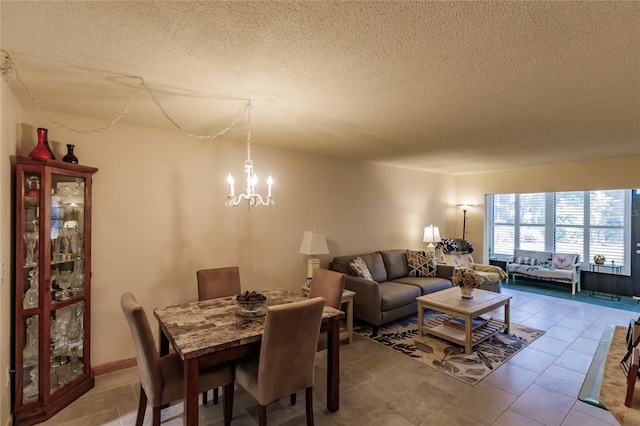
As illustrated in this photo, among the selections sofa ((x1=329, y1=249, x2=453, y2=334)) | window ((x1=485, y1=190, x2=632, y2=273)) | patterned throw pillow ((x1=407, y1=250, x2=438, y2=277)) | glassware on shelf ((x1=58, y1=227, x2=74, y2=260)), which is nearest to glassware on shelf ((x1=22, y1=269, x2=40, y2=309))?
glassware on shelf ((x1=58, y1=227, x2=74, y2=260))

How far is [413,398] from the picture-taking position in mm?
2547

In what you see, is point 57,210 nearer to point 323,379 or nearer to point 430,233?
point 323,379

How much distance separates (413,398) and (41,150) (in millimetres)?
3492

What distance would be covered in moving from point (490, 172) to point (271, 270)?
4.93m

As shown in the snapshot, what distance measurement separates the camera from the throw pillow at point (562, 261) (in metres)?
6.05

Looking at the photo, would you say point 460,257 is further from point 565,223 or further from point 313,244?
point 313,244

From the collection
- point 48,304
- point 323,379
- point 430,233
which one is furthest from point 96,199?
point 430,233

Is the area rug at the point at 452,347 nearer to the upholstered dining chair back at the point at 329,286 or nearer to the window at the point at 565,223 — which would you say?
the upholstered dining chair back at the point at 329,286

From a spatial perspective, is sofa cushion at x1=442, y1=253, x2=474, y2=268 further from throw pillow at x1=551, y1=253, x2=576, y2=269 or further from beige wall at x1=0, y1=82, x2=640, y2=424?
throw pillow at x1=551, y1=253, x2=576, y2=269

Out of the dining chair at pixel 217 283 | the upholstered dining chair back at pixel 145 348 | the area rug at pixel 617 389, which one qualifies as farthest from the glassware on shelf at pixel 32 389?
the area rug at pixel 617 389

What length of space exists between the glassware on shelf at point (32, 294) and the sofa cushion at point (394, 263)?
4.12 m

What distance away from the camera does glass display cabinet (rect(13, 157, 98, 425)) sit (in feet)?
7.31

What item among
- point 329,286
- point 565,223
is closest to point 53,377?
point 329,286

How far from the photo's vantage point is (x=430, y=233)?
5949mm
